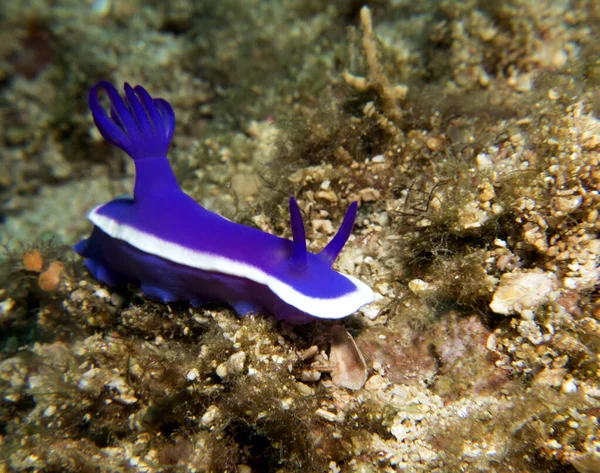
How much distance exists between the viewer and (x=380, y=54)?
10.8 ft

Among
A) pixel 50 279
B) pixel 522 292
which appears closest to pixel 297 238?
pixel 522 292

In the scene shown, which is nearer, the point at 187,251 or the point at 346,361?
the point at 346,361

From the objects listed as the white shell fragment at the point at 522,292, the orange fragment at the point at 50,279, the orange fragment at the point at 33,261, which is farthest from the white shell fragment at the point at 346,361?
the orange fragment at the point at 33,261

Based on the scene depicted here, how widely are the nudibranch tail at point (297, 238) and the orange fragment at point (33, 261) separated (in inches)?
95.3

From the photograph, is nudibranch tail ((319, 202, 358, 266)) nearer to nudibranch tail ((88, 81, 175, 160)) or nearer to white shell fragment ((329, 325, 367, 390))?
white shell fragment ((329, 325, 367, 390))

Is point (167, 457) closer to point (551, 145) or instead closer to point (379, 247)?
point (379, 247)

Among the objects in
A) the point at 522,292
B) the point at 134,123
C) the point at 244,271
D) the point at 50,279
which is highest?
the point at 134,123

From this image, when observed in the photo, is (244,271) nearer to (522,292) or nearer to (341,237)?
(341,237)

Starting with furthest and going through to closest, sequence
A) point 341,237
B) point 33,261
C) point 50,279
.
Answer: point 33,261 → point 50,279 → point 341,237

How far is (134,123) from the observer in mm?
2834

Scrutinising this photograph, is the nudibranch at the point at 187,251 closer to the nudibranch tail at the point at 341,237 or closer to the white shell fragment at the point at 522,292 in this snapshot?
the nudibranch tail at the point at 341,237

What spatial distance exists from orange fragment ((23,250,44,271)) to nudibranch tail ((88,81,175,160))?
123 centimetres

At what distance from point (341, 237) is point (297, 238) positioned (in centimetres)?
28

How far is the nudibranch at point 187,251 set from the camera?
6.69ft
